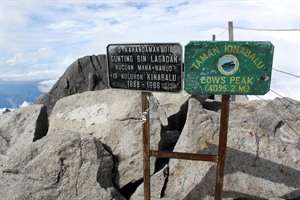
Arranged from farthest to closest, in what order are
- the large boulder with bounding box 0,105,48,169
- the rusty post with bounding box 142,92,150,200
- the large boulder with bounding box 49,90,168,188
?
1. the large boulder with bounding box 0,105,48,169
2. the large boulder with bounding box 49,90,168,188
3. the rusty post with bounding box 142,92,150,200

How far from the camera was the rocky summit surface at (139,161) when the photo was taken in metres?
6.89

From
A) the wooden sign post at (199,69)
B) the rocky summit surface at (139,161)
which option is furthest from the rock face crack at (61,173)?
the wooden sign post at (199,69)

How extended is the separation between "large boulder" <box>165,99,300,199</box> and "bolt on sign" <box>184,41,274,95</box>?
212 cm

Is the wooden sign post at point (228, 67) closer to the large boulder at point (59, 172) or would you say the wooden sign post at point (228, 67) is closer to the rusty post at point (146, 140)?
the rusty post at point (146, 140)

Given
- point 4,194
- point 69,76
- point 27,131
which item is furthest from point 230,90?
point 69,76

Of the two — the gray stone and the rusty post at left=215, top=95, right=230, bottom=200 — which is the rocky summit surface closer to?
the gray stone

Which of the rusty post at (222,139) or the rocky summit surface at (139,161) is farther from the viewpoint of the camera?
the rocky summit surface at (139,161)

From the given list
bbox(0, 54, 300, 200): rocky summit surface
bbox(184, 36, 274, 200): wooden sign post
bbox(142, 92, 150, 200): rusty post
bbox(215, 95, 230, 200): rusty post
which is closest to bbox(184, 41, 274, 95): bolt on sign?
bbox(184, 36, 274, 200): wooden sign post

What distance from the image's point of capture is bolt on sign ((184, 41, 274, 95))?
5293 millimetres

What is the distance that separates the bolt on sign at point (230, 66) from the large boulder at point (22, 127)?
501cm

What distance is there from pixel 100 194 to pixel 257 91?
377 cm

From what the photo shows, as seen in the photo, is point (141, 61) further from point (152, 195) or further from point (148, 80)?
point (152, 195)

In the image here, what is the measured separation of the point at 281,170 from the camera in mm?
7102

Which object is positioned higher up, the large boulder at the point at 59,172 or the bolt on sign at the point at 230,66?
the bolt on sign at the point at 230,66
